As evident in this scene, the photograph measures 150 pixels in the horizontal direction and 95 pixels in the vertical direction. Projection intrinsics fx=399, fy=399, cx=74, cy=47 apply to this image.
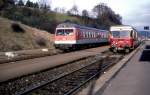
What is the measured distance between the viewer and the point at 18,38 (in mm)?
46906

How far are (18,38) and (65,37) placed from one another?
661 cm

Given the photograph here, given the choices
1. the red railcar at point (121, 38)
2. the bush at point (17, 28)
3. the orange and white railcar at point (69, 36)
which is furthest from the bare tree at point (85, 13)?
the red railcar at point (121, 38)

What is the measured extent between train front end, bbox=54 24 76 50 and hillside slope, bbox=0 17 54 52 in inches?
153

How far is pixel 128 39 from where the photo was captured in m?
40.0

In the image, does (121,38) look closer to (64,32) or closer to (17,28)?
(64,32)

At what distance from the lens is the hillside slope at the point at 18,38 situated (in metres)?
42.3

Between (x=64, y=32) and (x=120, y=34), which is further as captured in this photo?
(x=64, y=32)

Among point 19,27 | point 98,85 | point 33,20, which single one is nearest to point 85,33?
point 19,27

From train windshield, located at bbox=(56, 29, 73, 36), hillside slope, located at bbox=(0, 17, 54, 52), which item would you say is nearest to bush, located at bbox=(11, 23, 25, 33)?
hillside slope, located at bbox=(0, 17, 54, 52)

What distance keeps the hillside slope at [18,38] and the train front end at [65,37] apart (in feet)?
12.8

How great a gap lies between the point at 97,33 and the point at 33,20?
648 inches

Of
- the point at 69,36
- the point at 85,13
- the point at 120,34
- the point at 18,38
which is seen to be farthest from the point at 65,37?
the point at 85,13

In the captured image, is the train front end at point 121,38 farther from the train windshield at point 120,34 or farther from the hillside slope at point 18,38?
the hillside slope at point 18,38

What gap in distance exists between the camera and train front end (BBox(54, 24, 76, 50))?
141 feet
